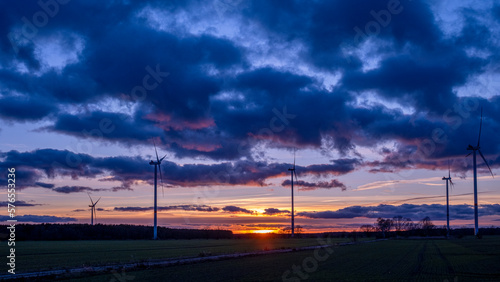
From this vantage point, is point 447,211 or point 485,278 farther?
point 447,211

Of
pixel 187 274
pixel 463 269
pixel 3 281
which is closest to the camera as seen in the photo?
pixel 3 281

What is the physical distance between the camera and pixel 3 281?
36844 millimetres

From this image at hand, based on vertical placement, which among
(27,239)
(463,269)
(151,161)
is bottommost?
(27,239)

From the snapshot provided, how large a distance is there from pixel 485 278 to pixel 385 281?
938 centimetres

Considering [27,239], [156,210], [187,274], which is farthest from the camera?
[27,239]

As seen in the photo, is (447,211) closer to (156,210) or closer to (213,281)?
(156,210)

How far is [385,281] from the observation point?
38.3 metres

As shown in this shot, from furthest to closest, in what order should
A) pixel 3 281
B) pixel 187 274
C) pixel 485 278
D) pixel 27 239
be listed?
pixel 27 239
pixel 187 274
pixel 485 278
pixel 3 281

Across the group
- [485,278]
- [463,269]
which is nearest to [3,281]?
[485,278]

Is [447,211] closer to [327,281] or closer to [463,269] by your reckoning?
[463,269]

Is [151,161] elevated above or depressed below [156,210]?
above

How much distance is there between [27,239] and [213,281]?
171 meters

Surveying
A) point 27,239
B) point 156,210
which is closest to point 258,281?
point 156,210

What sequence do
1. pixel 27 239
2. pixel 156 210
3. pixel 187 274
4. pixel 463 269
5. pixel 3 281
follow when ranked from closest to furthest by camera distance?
1. pixel 3 281
2. pixel 187 274
3. pixel 463 269
4. pixel 156 210
5. pixel 27 239
